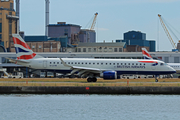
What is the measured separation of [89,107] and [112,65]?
2185cm

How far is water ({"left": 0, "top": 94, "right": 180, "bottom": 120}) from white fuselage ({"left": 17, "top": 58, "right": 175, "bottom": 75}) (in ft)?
45.3

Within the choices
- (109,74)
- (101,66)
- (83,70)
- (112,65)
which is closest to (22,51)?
(83,70)

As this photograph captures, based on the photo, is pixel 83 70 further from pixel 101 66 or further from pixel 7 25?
pixel 7 25

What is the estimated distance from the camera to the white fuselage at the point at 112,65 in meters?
61.0

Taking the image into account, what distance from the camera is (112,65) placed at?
2400 inches

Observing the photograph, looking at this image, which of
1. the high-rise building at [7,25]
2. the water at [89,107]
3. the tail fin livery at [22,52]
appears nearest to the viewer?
the water at [89,107]

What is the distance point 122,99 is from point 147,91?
4.48 metres

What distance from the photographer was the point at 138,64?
61.2 m

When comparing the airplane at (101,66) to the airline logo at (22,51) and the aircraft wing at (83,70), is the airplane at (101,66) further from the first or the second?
the airline logo at (22,51)

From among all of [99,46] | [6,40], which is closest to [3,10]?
[6,40]

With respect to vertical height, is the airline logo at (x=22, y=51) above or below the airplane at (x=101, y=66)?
above

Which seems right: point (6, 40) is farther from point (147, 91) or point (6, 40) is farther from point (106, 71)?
point (147, 91)

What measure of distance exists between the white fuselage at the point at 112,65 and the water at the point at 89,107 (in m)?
13.8

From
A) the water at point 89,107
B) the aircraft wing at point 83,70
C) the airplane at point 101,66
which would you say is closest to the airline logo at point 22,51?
the airplane at point 101,66
